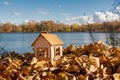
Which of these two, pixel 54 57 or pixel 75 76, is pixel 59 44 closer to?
pixel 54 57

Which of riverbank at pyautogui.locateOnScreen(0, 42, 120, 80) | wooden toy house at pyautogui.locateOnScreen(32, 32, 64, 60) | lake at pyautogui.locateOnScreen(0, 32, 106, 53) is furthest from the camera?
lake at pyautogui.locateOnScreen(0, 32, 106, 53)

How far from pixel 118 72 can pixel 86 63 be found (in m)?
0.74

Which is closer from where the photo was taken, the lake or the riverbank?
the riverbank

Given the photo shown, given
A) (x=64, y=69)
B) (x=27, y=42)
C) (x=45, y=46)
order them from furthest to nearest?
1. (x=27, y=42)
2. (x=45, y=46)
3. (x=64, y=69)

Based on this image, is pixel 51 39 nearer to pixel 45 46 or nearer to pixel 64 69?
pixel 45 46

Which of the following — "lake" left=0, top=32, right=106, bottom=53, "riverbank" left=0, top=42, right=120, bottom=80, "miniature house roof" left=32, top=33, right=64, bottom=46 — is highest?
"miniature house roof" left=32, top=33, right=64, bottom=46

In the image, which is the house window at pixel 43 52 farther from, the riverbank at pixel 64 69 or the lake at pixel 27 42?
the lake at pixel 27 42

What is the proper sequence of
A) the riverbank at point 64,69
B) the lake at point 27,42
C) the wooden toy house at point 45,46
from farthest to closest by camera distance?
the lake at point 27,42 → the wooden toy house at point 45,46 → the riverbank at point 64,69

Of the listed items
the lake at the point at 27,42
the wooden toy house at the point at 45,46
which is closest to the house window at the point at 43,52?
the wooden toy house at the point at 45,46

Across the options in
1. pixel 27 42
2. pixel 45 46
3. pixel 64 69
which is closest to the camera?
pixel 64 69

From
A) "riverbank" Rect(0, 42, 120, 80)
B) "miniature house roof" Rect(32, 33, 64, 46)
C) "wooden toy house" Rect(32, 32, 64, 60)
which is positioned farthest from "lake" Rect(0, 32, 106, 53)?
"riverbank" Rect(0, 42, 120, 80)

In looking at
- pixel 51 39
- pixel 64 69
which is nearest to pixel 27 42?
pixel 51 39

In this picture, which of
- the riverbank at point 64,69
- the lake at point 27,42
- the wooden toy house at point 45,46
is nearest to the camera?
the riverbank at point 64,69

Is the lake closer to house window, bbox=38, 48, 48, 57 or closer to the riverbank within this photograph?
house window, bbox=38, 48, 48, 57
